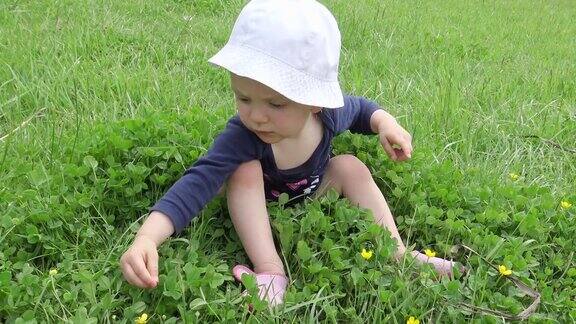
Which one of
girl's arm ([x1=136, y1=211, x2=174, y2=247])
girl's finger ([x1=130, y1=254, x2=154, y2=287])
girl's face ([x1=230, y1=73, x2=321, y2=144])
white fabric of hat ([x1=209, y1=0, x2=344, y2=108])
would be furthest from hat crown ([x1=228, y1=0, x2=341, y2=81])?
girl's finger ([x1=130, y1=254, x2=154, y2=287])

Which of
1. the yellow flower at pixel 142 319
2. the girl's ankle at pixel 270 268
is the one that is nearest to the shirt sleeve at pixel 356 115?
the girl's ankle at pixel 270 268

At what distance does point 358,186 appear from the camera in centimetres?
253

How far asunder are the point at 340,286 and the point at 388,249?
0.22 m

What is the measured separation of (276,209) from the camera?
2.46 meters

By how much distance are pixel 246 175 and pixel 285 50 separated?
1.71ft

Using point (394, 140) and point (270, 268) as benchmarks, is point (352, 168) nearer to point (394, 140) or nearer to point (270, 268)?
point (394, 140)

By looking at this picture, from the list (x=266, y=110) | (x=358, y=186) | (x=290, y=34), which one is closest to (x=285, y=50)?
(x=290, y=34)

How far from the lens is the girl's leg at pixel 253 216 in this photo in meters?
2.24

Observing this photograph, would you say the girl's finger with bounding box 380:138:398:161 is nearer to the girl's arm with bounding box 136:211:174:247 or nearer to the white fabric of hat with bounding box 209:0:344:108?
the white fabric of hat with bounding box 209:0:344:108

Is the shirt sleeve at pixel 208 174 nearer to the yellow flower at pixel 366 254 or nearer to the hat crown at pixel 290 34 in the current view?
the hat crown at pixel 290 34

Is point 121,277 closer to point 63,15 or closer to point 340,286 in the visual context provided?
point 340,286

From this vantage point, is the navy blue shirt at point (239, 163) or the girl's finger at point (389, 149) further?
the girl's finger at point (389, 149)

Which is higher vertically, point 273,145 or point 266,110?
point 266,110

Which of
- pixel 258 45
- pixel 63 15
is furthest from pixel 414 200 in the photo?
pixel 63 15
